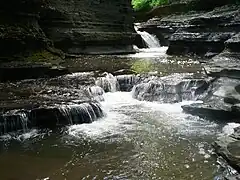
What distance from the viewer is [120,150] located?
20.3 ft

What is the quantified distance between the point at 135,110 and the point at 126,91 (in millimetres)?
2247

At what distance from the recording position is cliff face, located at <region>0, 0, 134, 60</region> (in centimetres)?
1238

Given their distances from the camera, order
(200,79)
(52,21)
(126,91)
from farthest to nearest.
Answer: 1. (52,21)
2. (126,91)
3. (200,79)

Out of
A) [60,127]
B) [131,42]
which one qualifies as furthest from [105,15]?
[60,127]

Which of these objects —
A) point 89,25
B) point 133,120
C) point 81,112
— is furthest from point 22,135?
point 89,25

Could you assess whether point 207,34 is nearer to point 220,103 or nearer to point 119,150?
point 220,103

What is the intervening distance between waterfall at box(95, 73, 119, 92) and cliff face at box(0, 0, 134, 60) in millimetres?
3421

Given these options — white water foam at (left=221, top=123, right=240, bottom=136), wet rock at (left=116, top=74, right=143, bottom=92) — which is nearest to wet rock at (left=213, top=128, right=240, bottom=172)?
white water foam at (left=221, top=123, right=240, bottom=136)

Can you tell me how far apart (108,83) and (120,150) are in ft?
16.8

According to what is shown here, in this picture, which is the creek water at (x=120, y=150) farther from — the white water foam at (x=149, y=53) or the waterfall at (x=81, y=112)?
the white water foam at (x=149, y=53)

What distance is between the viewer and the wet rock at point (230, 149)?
504 centimetres

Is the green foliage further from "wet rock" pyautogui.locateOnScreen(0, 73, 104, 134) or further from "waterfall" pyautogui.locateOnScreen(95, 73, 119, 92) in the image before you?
"wet rock" pyautogui.locateOnScreen(0, 73, 104, 134)

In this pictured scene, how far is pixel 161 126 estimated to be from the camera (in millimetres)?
7652

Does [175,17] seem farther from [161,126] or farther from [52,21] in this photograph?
[161,126]
